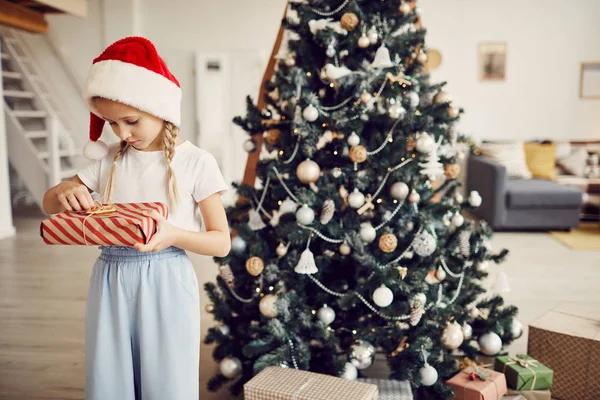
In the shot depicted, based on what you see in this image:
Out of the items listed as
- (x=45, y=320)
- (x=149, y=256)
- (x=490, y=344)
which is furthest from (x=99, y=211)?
(x=45, y=320)

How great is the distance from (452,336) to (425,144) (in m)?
0.67

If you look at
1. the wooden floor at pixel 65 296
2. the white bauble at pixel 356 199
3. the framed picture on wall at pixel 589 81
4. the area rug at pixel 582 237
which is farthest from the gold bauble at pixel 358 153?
the framed picture on wall at pixel 589 81

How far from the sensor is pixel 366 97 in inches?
70.6

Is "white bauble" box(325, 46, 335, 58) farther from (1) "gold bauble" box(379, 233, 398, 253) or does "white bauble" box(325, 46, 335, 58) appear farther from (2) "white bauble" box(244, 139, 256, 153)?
(1) "gold bauble" box(379, 233, 398, 253)

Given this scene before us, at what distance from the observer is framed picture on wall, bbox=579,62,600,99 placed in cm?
589

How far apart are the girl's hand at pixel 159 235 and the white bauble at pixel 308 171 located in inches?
→ 30.4

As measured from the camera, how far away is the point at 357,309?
1939 millimetres

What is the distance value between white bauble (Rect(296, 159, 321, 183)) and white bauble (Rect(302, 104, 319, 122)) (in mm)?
143

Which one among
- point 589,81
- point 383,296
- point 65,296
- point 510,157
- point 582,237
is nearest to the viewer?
point 383,296

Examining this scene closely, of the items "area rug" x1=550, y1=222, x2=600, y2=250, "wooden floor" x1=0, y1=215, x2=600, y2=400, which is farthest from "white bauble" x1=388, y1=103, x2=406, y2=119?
"area rug" x1=550, y1=222, x2=600, y2=250

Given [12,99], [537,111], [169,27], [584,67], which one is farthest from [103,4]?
[584,67]

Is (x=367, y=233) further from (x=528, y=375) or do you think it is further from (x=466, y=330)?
(x=528, y=375)

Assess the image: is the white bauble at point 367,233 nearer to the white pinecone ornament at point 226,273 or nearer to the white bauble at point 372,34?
the white pinecone ornament at point 226,273

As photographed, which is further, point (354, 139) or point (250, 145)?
point (250, 145)
